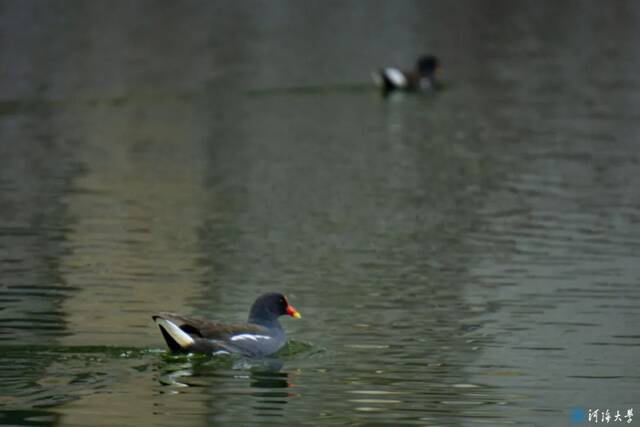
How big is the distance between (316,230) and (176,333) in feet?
22.7

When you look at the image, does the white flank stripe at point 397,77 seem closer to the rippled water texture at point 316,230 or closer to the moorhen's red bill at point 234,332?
the rippled water texture at point 316,230

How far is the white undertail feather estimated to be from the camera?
1340cm

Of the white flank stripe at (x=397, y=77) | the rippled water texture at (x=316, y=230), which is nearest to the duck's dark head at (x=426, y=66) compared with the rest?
the white flank stripe at (x=397, y=77)

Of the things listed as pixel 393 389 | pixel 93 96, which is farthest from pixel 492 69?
pixel 393 389

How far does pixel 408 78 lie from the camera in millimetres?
35312

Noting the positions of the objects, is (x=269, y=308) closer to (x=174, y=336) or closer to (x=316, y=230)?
(x=174, y=336)

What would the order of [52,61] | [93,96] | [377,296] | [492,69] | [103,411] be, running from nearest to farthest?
1. [103,411]
2. [377,296]
3. [93,96]
4. [52,61]
5. [492,69]

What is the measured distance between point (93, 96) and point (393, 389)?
1986 cm

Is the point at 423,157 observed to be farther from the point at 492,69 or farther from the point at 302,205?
the point at 492,69

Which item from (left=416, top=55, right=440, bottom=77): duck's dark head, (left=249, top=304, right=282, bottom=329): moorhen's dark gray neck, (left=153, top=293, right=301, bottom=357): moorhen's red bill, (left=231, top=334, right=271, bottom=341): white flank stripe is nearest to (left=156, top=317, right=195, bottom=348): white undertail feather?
(left=153, top=293, right=301, bottom=357): moorhen's red bill

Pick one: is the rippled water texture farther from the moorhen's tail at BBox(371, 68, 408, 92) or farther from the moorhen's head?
the moorhen's tail at BBox(371, 68, 408, 92)

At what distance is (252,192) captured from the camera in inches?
905

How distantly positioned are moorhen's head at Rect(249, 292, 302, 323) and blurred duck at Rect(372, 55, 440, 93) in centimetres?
2096

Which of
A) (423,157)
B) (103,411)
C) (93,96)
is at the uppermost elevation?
(93,96)
